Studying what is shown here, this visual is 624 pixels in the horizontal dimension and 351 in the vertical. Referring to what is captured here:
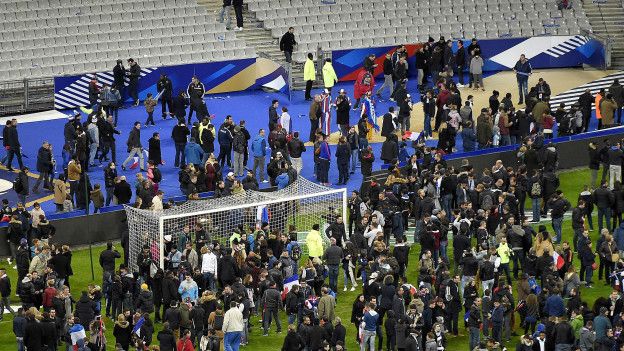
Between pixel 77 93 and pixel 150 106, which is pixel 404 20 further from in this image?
pixel 77 93

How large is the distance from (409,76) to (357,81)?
430 centimetres

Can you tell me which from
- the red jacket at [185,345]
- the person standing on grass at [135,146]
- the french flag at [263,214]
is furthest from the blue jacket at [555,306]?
the person standing on grass at [135,146]

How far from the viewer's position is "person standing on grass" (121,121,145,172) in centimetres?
4781

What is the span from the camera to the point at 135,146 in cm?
4822

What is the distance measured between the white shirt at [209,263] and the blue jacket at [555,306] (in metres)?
7.58

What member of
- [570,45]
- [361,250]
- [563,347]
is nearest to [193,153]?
[361,250]

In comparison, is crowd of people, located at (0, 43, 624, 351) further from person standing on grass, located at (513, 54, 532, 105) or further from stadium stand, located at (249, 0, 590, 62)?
stadium stand, located at (249, 0, 590, 62)

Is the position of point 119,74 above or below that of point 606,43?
above

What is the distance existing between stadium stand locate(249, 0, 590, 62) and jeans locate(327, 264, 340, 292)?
57.4 feet

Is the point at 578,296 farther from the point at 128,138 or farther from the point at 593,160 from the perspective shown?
the point at 128,138

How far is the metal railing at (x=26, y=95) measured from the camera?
53406 millimetres

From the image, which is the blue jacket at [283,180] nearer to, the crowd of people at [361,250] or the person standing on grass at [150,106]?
the crowd of people at [361,250]

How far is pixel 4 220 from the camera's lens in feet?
141

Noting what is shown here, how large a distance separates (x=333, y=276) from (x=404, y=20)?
20462 mm
